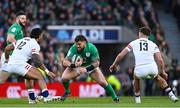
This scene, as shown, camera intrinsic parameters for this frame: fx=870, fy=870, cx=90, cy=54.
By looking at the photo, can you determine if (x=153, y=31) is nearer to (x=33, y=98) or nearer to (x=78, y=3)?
(x=78, y=3)

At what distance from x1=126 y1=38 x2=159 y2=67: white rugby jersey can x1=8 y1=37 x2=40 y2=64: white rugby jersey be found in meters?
2.52

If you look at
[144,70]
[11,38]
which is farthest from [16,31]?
[144,70]

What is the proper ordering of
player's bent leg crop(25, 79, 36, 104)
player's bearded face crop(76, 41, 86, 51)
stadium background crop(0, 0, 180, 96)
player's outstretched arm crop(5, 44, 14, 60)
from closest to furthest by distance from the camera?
player's bent leg crop(25, 79, 36, 104) → player's outstretched arm crop(5, 44, 14, 60) → player's bearded face crop(76, 41, 86, 51) → stadium background crop(0, 0, 180, 96)

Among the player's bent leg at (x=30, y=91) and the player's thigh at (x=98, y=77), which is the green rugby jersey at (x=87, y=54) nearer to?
the player's thigh at (x=98, y=77)

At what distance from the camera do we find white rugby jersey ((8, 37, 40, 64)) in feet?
70.9

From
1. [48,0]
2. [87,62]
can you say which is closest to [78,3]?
[48,0]

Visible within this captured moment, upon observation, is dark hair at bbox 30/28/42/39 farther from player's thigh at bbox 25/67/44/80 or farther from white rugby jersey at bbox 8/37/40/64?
player's thigh at bbox 25/67/44/80

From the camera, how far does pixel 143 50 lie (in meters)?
22.3

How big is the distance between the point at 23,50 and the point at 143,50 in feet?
10.1

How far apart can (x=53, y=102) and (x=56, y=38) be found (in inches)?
598

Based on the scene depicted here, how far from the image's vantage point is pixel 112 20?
3888 cm

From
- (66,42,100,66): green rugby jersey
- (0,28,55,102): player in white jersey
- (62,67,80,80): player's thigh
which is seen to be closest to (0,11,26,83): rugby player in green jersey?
(0,28,55,102): player in white jersey

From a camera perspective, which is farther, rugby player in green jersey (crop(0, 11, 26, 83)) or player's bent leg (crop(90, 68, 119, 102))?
player's bent leg (crop(90, 68, 119, 102))

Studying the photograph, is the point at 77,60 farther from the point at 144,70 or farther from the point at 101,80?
the point at 144,70
